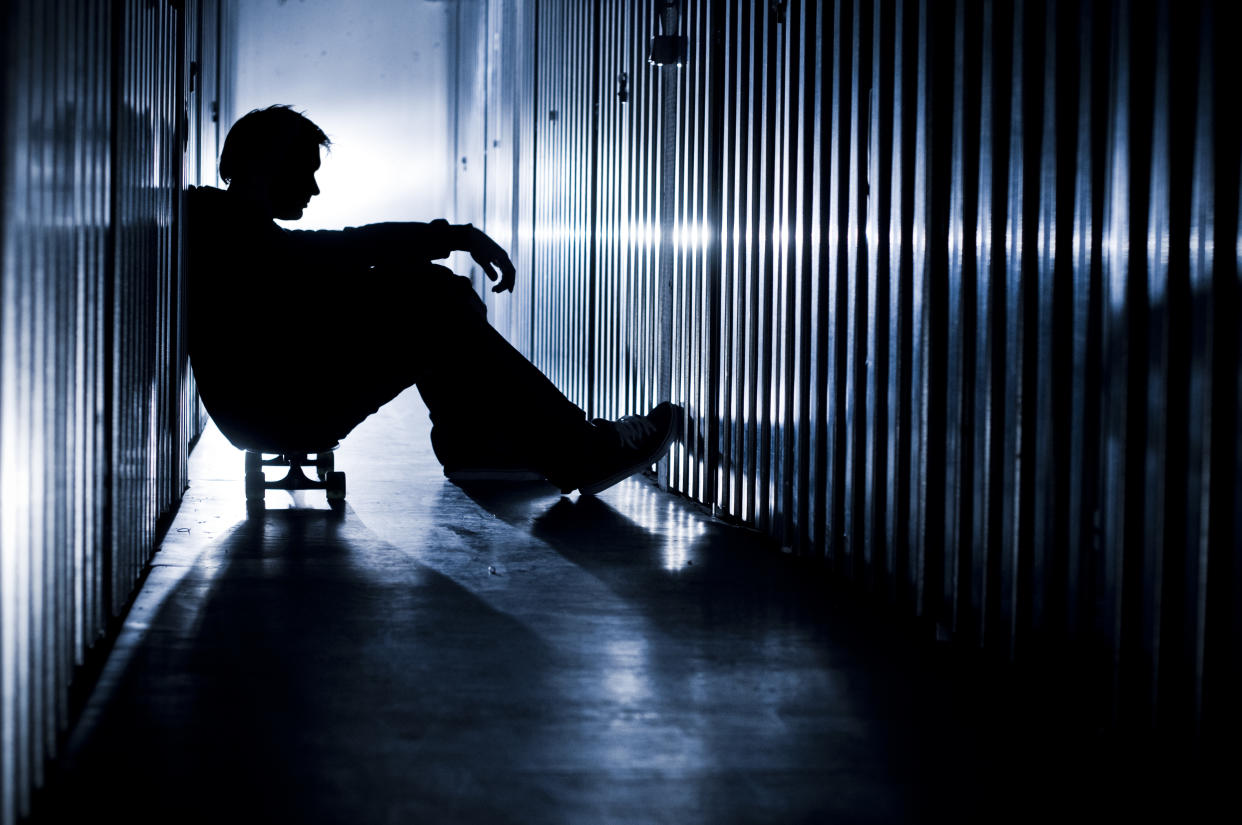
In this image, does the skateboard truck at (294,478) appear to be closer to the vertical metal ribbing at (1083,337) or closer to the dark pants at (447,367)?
the dark pants at (447,367)

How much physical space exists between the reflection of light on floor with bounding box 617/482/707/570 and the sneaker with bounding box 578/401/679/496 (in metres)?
0.12

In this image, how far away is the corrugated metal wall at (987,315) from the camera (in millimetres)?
1612

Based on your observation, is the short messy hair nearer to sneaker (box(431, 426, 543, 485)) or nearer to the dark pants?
the dark pants

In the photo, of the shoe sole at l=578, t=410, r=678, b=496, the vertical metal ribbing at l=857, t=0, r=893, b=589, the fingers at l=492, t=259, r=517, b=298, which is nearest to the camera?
the vertical metal ribbing at l=857, t=0, r=893, b=589

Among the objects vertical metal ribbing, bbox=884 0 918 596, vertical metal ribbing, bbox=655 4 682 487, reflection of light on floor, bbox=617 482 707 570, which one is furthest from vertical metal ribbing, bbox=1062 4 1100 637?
vertical metal ribbing, bbox=655 4 682 487

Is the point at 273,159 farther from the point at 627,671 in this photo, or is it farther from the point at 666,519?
the point at 627,671

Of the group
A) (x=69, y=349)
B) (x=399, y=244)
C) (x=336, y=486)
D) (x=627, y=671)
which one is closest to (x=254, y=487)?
(x=336, y=486)

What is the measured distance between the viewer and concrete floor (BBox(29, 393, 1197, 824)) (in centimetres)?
153

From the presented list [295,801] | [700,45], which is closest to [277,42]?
[700,45]

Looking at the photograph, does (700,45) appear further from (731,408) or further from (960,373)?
(960,373)

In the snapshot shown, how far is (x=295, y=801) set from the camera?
59.2 inches

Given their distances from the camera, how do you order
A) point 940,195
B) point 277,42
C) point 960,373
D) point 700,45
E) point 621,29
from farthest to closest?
point 277,42
point 621,29
point 700,45
point 940,195
point 960,373

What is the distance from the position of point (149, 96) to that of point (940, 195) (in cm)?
182

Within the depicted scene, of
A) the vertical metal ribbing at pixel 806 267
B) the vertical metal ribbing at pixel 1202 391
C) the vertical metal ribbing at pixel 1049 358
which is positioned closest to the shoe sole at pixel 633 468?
the vertical metal ribbing at pixel 806 267
